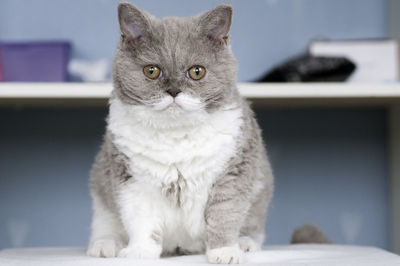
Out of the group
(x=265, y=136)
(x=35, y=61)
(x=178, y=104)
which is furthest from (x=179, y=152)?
(x=265, y=136)

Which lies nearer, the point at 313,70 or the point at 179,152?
the point at 179,152

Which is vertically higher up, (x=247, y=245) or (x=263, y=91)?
(x=263, y=91)

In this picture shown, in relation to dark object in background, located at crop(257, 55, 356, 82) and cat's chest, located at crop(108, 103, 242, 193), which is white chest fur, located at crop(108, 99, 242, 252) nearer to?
cat's chest, located at crop(108, 103, 242, 193)

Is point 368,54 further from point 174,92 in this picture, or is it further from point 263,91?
point 174,92

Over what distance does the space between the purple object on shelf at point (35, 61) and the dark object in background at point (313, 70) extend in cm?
72

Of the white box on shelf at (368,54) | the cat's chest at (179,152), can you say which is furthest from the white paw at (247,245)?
the white box on shelf at (368,54)

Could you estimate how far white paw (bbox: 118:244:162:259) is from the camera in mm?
1237

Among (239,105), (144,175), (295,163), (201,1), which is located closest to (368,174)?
(295,163)

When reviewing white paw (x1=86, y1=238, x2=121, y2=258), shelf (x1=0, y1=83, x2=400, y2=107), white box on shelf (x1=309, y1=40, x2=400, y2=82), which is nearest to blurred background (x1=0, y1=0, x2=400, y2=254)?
white box on shelf (x1=309, y1=40, x2=400, y2=82)

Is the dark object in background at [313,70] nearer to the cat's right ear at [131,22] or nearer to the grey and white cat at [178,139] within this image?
the grey and white cat at [178,139]

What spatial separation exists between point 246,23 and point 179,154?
1202 mm

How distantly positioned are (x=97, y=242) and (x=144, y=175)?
0.21 m

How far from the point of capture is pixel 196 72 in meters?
1.22

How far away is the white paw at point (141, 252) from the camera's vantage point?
1237 mm
